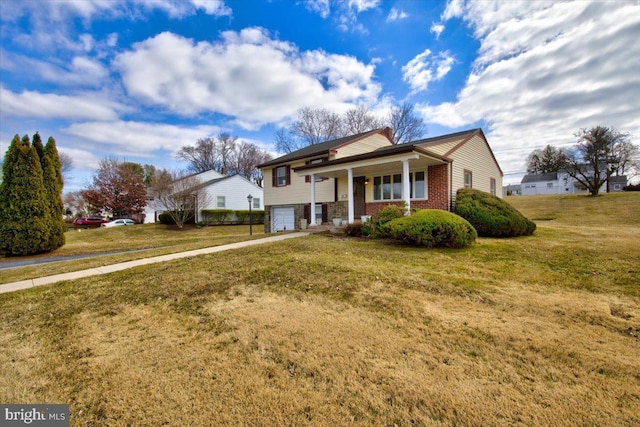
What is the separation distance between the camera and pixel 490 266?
554 centimetres

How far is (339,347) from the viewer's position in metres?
2.69

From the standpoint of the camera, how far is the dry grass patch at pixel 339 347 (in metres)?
1.91

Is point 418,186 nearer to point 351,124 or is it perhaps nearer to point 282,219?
point 282,219

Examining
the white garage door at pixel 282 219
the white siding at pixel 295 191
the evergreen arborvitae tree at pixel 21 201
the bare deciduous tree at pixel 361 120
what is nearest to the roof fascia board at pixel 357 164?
the white siding at pixel 295 191

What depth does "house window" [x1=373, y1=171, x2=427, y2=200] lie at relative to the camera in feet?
39.2

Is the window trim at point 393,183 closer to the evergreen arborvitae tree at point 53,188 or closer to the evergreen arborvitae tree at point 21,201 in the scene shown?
the evergreen arborvitae tree at point 53,188

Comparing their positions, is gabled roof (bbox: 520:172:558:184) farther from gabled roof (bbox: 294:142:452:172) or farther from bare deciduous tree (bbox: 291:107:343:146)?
gabled roof (bbox: 294:142:452:172)

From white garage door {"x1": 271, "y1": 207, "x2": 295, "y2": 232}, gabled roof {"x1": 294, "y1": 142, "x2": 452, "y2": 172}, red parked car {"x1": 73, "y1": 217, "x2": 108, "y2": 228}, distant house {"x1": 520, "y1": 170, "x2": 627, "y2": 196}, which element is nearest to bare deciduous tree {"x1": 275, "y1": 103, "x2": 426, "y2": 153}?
white garage door {"x1": 271, "y1": 207, "x2": 295, "y2": 232}

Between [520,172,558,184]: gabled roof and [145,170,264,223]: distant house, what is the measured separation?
5077 cm

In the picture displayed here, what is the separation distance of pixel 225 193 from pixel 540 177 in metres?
54.9

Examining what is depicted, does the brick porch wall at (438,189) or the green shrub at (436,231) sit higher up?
the brick porch wall at (438,189)

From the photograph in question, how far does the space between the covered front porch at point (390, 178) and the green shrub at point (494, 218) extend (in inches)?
43.7

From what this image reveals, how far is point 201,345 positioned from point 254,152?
141 feet

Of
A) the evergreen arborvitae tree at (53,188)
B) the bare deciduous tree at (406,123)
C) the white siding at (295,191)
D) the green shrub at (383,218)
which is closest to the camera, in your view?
the green shrub at (383,218)
